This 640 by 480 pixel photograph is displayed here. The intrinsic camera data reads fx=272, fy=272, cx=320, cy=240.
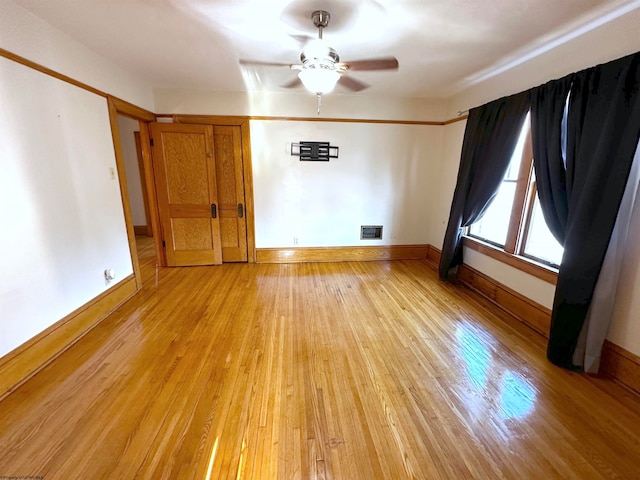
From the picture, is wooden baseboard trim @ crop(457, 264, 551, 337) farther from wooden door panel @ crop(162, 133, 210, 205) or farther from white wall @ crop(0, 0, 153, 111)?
white wall @ crop(0, 0, 153, 111)

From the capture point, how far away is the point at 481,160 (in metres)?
3.12

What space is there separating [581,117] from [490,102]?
3.75 feet

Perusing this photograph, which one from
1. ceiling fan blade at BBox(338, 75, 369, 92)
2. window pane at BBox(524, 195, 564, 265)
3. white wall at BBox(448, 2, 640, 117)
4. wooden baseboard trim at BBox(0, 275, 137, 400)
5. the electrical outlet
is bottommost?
wooden baseboard trim at BBox(0, 275, 137, 400)

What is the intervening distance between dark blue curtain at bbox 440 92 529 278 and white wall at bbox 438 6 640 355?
188 mm

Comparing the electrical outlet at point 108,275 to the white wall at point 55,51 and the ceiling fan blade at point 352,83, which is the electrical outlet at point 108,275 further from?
the ceiling fan blade at point 352,83

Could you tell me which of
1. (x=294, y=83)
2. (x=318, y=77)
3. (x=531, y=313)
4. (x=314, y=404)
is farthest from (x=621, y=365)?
(x=294, y=83)

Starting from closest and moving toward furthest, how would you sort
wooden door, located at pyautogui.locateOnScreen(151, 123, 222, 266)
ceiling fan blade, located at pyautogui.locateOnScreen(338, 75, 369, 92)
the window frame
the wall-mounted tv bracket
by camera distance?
1. the window frame
2. ceiling fan blade, located at pyautogui.locateOnScreen(338, 75, 369, 92)
3. wooden door, located at pyautogui.locateOnScreen(151, 123, 222, 266)
4. the wall-mounted tv bracket

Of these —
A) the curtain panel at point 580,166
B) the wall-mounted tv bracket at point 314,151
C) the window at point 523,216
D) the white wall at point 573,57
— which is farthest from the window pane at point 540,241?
the wall-mounted tv bracket at point 314,151

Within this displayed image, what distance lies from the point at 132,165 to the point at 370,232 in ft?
16.8

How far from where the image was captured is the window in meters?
2.61

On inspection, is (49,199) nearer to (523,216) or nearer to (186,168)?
(186,168)

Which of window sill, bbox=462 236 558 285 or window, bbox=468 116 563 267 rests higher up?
window, bbox=468 116 563 267

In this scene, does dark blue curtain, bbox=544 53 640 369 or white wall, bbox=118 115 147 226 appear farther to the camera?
white wall, bbox=118 115 147 226

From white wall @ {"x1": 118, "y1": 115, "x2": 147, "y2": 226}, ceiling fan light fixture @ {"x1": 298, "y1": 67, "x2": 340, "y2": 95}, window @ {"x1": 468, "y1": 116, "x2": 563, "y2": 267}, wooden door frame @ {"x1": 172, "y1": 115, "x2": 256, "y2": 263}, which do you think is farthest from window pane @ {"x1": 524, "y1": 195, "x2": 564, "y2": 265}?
white wall @ {"x1": 118, "y1": 115, "x2": 147, "y2": 226}
